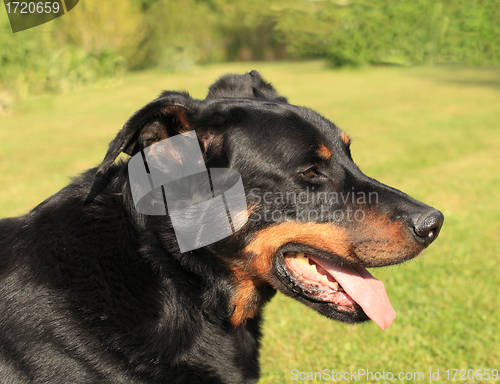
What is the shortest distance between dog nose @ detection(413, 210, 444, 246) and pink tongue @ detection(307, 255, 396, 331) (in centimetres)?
44

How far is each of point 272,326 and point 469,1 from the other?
20.7 m

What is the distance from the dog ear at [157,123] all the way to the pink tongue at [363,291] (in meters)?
1.01

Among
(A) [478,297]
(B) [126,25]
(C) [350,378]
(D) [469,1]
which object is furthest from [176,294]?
(B) [126,25]

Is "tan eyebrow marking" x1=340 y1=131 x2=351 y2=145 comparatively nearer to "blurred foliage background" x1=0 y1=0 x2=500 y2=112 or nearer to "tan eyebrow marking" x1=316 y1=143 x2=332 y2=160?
"tan eyebrow marking" x1=316 y1=143 x2=332 y2=160

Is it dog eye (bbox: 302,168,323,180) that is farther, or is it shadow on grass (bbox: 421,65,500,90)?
shadow on grass (bbox: 421,65,500,90)

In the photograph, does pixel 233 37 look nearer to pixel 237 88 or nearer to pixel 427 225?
pixel 237 88

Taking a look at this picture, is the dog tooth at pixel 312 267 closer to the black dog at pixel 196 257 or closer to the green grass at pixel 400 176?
the black dog at pixel 196 257

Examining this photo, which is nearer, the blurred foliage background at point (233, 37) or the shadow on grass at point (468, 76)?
the blurred foliage background at point (233, 37)

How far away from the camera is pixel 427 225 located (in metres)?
2.18

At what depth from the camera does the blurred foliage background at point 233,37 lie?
18203 mm

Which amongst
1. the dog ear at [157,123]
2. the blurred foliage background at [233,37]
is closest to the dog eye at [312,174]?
the dog ear at [157,123]

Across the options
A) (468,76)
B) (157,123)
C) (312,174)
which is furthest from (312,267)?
(468,76)

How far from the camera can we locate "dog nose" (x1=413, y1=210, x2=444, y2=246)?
2174 millimetres

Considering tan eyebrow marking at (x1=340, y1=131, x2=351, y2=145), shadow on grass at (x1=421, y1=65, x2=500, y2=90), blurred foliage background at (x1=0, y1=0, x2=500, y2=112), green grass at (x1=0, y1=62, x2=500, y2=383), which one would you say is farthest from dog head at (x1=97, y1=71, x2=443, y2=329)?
shadow on grass at (x1=421, y1=65, x2=500, y2=90)
